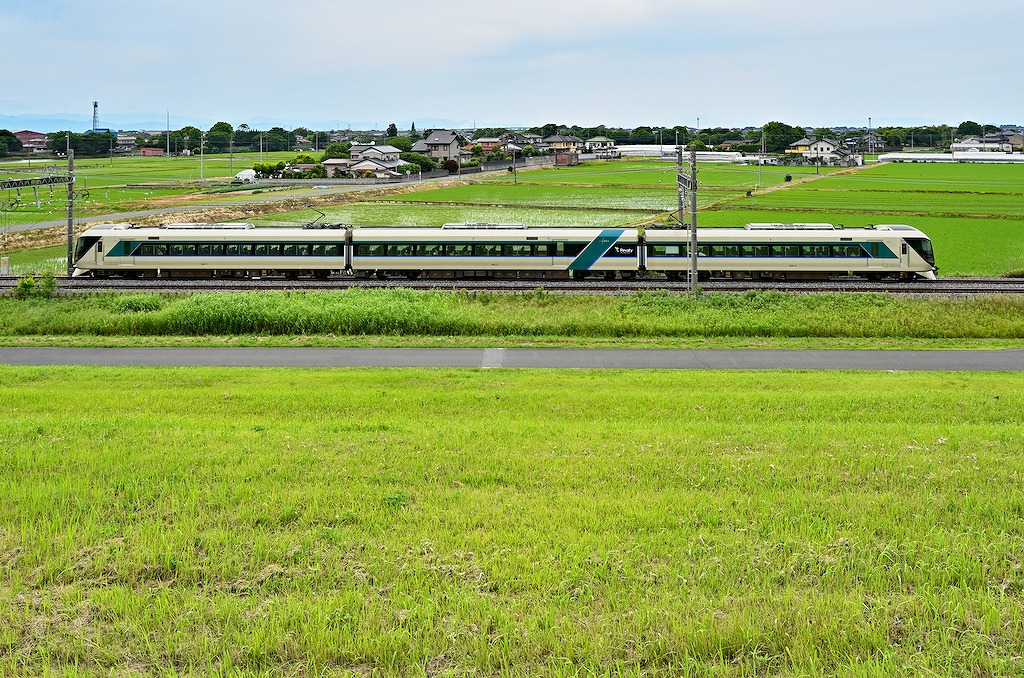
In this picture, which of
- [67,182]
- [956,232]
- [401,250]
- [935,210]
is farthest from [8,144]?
[956,232]

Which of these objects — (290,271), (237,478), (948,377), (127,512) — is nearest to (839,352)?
(948,377)

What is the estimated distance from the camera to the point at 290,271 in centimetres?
4478

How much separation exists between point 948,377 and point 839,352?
4.52m

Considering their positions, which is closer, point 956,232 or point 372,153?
point 956,232

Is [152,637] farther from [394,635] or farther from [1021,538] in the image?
[1021,538]

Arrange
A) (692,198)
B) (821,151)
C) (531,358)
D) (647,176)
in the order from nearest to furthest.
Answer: (531,358), (692,198), (647,176), (821,151)

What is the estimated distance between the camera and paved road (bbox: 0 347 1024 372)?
25703mm

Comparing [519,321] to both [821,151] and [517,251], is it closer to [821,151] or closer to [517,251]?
[517,251]

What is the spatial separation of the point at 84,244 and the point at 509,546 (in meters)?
41.3

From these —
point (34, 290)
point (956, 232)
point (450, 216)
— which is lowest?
point (34, 290)

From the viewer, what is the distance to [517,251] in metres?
42.8

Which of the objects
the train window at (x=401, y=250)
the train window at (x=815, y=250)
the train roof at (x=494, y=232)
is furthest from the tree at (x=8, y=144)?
the train window at (x=815, y=250)

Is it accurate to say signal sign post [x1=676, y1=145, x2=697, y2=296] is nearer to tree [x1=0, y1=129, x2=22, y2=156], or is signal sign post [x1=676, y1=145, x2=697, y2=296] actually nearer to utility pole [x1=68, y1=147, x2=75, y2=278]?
utility pole [x1=68, y1=147, x2=75, y2=278]

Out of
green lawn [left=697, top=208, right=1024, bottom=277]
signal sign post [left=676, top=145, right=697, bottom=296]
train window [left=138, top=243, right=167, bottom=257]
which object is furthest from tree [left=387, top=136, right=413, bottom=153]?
signal sign post [left=676, top=145, right=697, bottom=296]
